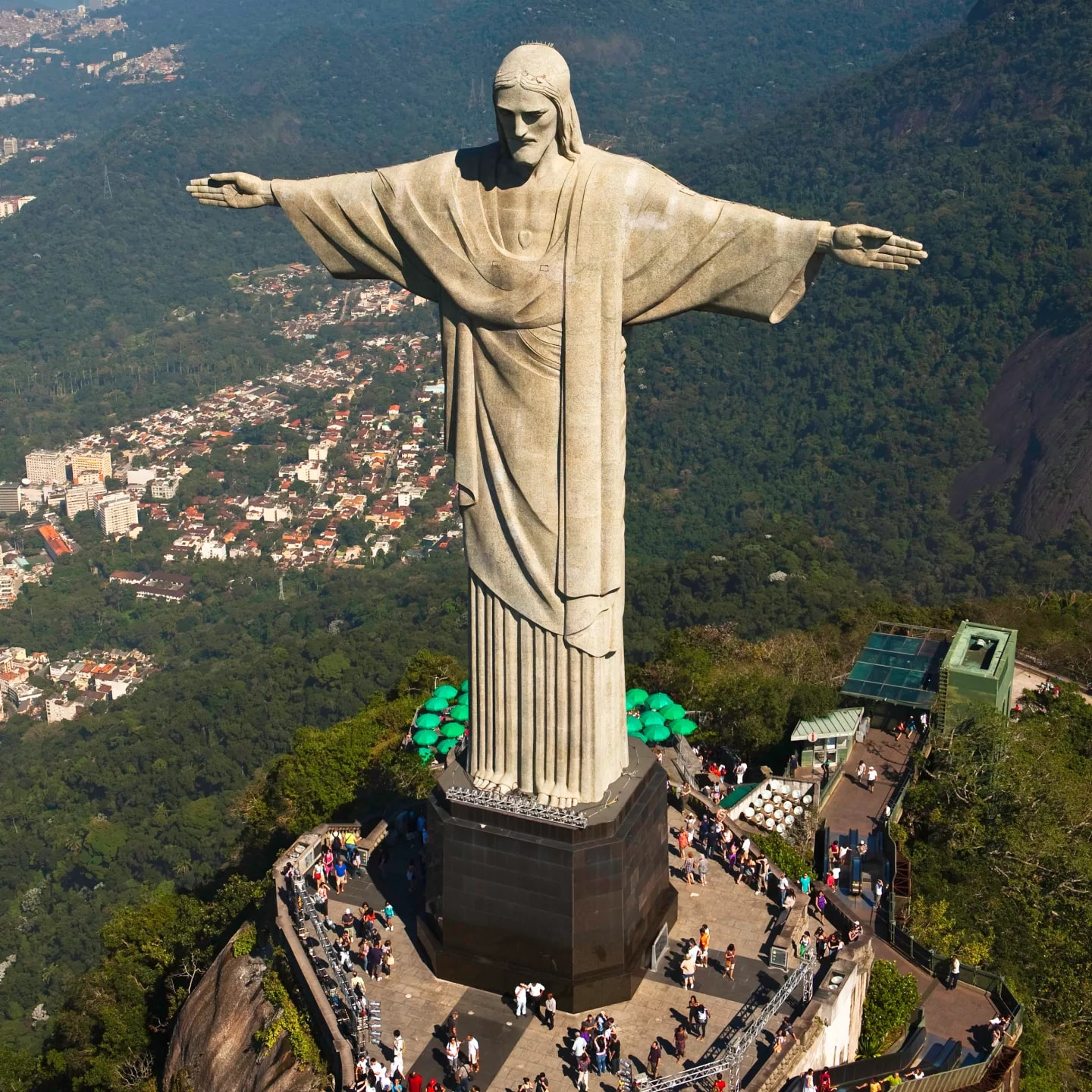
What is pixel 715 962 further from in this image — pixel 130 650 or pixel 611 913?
pixel 130 650

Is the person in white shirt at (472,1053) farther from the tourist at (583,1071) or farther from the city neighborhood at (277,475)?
the city neighborhood at (277,475)

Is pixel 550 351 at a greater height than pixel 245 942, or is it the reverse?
pixel 550 351

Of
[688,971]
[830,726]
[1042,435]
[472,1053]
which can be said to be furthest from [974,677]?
[1042,435]

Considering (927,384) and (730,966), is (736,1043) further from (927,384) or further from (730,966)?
(927,384)

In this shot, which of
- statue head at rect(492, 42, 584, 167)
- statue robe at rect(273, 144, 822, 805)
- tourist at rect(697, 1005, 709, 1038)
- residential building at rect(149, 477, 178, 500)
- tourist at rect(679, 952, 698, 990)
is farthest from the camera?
residential building at rect(149, 477, 178, 500)

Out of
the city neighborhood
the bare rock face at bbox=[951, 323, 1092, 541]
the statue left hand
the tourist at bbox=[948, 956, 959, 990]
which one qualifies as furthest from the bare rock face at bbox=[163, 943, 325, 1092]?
the city neighborhood

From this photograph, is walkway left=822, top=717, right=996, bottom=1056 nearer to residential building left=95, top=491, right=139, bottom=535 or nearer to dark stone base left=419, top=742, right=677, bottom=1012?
dark stone base left=419, top=742, right=677, bottom=1012
